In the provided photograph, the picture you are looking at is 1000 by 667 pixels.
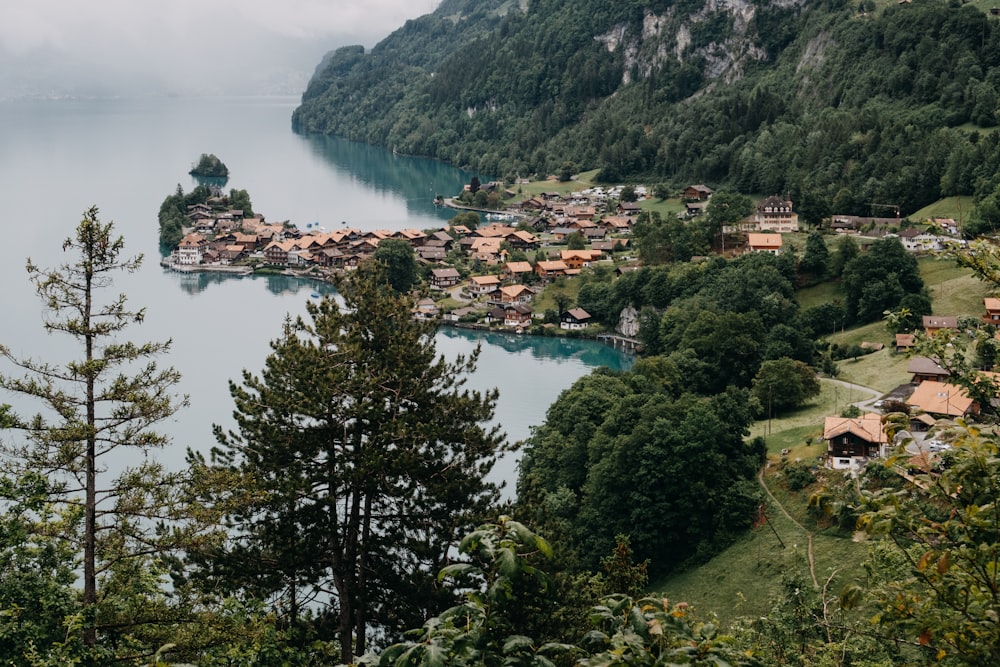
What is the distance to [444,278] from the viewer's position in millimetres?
40656

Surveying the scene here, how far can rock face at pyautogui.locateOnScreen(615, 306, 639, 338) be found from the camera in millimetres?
32625

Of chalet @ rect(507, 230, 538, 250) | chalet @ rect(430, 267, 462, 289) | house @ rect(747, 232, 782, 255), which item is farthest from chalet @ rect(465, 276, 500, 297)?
house @ rect(747, 232, 782, 255)

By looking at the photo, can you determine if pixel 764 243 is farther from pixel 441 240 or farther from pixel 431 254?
pixel 441 240

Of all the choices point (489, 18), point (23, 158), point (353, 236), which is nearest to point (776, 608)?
point (353, 236)

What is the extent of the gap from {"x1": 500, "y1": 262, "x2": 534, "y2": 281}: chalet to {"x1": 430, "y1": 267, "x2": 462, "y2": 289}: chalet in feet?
6.93

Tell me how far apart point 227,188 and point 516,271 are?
36885mm

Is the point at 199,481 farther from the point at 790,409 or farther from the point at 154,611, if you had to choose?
the point at 790,409

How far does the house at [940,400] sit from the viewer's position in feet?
57.1

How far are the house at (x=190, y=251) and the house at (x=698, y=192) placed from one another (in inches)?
1108

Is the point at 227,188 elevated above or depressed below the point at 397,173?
below

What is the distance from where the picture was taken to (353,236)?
4797 cm

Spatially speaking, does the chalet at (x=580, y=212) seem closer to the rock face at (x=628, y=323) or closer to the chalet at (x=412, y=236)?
the chalet at (x=412, y=236)

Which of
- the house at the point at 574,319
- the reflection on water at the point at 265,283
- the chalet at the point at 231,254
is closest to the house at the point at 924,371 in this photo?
the house at the point at 574,319

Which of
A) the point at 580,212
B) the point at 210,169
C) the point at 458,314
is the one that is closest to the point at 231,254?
the point at 458,314
